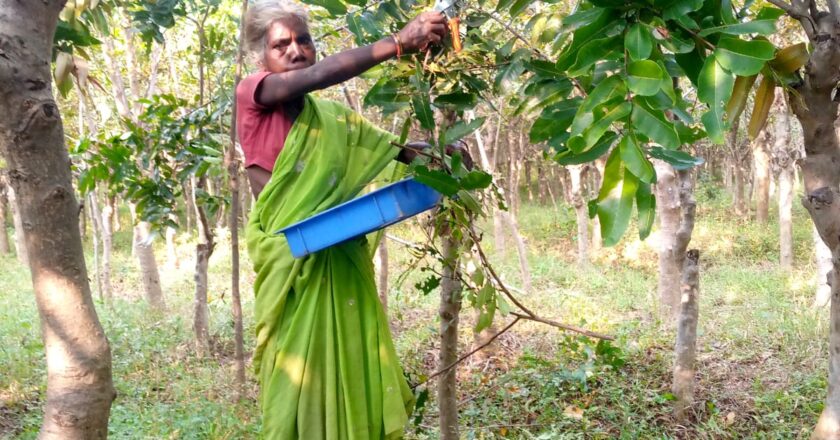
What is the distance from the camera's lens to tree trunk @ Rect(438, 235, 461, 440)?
2.00 m

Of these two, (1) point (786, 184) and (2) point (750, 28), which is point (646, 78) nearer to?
(2) point (750, 28)

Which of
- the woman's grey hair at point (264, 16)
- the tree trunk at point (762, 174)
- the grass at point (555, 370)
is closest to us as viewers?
the woman's grey hair at point (264, 16)

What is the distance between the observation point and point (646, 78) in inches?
37.7

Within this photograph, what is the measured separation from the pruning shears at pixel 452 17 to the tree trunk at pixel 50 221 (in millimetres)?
988

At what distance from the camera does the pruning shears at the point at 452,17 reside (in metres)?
1.51

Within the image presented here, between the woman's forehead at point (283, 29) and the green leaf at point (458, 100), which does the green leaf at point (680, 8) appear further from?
the woman's forehead at point (283, 29)

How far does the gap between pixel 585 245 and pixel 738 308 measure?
3.34 metres

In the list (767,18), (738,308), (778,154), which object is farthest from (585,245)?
(767,18)

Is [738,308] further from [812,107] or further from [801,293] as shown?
[812,107]

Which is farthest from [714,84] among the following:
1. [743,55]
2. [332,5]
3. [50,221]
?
[50,221]

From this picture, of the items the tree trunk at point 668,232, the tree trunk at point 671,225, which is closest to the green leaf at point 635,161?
the tree trunk at point 671,225

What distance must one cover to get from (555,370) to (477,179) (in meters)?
2.56

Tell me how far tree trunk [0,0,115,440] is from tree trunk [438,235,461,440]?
1.00 m

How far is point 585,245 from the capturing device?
923 cm
